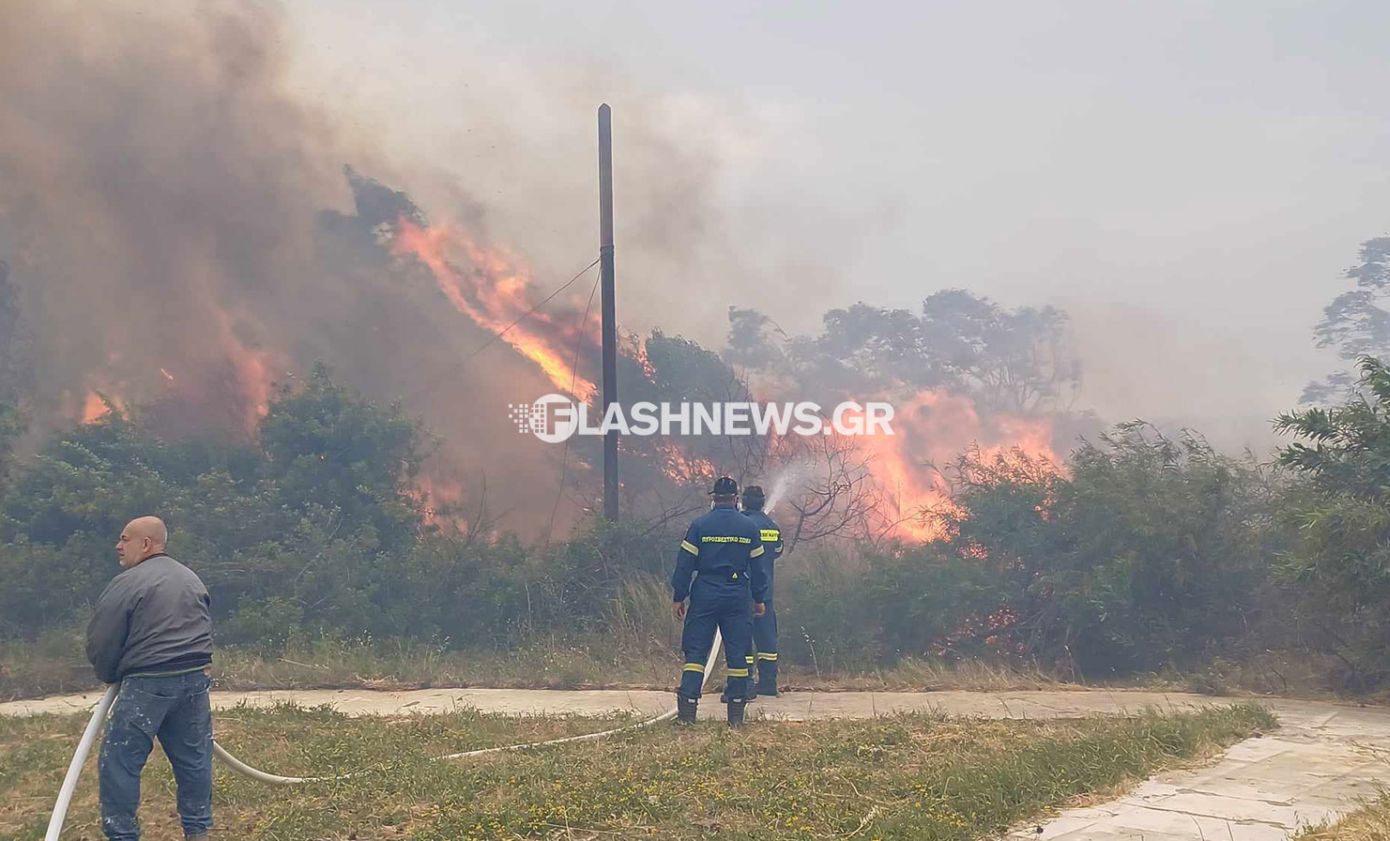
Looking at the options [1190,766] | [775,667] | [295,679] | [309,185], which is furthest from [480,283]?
[1190,766]

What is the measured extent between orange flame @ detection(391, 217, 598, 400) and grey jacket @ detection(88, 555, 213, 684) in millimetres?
14616

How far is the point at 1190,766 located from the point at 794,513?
975cm

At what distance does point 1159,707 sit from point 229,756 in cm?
709

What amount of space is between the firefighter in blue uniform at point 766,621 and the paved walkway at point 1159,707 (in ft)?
0.72

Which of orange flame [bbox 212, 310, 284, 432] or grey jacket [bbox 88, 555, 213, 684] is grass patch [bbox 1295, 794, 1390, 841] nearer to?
grey jacket [bbox 88, 555, 213, 684]

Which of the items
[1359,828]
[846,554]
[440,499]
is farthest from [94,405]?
[1359,828]

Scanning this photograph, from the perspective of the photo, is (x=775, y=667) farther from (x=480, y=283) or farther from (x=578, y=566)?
(x=480, y=283)

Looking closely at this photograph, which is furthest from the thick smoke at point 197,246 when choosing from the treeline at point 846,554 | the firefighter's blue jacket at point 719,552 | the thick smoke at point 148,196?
the firefighter's blue jacket at point 719,552

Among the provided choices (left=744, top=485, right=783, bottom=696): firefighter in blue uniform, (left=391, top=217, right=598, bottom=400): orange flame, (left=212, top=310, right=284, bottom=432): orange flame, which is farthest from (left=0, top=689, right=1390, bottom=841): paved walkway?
(left=391, top=217, right=598, bottom=400): orange flame

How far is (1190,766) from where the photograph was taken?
6.69m

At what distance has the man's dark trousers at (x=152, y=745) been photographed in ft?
17.3

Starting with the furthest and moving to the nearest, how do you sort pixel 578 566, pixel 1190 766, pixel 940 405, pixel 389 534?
pixel 940 405 < pixel 389 534 < pixel 578 566 < pixel 1190 766

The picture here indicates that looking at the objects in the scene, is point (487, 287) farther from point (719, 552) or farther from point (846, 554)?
point (719, 552)

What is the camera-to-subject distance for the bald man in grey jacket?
5301 millimetres
